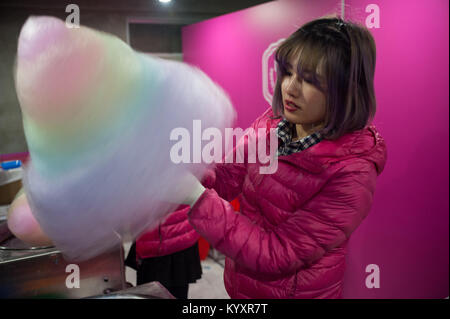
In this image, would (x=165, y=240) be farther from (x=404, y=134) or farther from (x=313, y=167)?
(x=404, y=134)

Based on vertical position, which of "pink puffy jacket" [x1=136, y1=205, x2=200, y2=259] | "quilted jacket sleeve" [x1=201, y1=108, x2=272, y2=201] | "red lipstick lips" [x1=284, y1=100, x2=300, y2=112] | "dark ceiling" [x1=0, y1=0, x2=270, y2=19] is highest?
"dark ceiling" [x1=0, y1=0, x2=270, y2=19]

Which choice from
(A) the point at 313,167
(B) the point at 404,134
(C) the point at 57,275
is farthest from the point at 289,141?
(B) the point at 404,134

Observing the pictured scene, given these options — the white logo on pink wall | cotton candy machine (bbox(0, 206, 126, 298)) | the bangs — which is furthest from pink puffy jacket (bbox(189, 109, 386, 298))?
cotton candy machine (bbox(0, 206, 126, 298))

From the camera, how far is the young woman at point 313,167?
540 mm

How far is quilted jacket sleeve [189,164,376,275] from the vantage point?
56 centimetres

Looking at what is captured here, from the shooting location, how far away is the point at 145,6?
65cm

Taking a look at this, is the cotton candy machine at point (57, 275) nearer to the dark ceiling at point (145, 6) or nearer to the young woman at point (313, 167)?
the young woman at point (313, 167)

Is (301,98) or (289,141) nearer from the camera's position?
(301,98)

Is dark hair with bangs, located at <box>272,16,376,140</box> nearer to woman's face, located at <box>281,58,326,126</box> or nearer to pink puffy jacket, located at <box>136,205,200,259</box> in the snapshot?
woman's face, located at <box>281,58,326,126</box>

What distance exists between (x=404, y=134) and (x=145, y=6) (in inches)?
41.1

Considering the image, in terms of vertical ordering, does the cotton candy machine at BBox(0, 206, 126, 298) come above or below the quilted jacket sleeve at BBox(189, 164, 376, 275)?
below

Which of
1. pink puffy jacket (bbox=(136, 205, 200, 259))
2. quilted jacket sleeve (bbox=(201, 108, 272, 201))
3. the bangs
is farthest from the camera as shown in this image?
pink puffy jacket (bbox=(136, 205, 200, 259))

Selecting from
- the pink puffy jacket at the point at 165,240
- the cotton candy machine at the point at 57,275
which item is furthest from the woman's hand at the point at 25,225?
the pink puffy jacket at the point at 165,240
